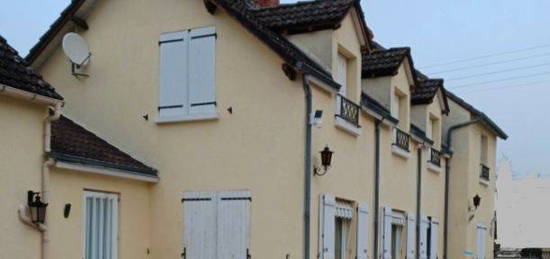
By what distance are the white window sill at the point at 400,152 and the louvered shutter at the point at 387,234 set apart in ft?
4.17

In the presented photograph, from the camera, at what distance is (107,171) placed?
10.5 metres

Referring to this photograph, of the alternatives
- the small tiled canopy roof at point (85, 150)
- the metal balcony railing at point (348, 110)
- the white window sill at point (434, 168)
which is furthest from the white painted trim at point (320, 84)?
the white window sill at point (434, 168)

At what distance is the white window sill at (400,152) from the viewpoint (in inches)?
574

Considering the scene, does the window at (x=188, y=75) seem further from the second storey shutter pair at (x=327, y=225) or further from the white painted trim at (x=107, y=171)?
the second storey shutter pair at (x=327, y=225)

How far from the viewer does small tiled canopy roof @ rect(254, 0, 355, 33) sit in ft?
38.7

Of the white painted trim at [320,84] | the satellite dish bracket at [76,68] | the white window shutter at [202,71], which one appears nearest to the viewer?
the white painted trim at [320,84]

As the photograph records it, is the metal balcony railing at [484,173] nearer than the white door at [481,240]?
No

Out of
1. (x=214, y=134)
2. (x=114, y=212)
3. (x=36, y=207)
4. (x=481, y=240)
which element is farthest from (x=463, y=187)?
(x=36, y=207)

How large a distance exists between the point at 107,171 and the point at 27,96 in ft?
6.47

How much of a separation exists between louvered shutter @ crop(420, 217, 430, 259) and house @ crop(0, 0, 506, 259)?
10.5 feet

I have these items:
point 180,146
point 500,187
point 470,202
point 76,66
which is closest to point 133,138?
point 180,146

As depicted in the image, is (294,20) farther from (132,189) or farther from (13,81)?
(13,81)

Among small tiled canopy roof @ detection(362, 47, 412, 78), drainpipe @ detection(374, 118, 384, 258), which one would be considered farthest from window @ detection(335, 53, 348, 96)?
Answer: small tiled canopy roof @ detection(362, 47, 412, 78)

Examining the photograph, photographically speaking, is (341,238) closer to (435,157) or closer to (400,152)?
(400,152)
